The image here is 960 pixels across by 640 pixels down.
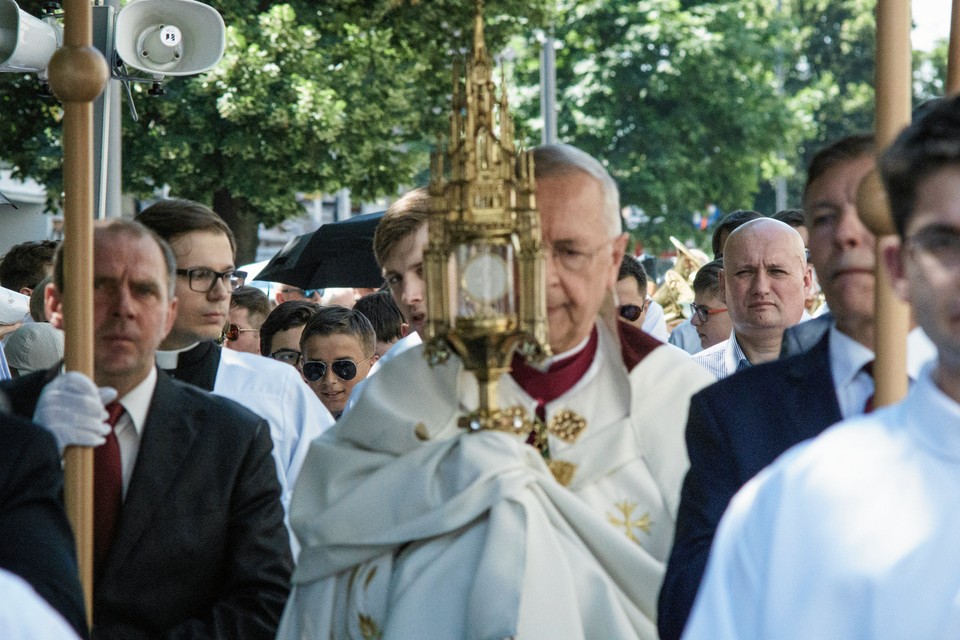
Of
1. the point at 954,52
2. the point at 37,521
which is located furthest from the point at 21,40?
the point at 954,52

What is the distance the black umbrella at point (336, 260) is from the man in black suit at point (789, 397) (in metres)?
7.27

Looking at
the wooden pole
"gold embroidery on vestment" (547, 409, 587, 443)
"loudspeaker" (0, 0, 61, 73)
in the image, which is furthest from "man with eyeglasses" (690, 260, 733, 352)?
the wooden pole

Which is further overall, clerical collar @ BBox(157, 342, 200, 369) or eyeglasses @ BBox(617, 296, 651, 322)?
eyeglasses @ BBox(617, 296, 651, 322)

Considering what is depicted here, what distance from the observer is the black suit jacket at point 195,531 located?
3.89 metres

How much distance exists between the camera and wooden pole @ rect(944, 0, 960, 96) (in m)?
3.27

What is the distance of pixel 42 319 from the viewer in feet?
23.8

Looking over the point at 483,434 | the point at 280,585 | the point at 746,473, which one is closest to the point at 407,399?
the point at 483,434

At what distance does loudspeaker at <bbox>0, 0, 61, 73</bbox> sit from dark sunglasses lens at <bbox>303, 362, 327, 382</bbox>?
1669 mm

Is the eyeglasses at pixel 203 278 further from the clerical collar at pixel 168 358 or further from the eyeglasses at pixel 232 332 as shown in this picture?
the eyeglasses at pixel 232 332

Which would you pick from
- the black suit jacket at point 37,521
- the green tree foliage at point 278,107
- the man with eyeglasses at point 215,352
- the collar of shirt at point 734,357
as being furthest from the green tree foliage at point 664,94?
the black suit jacket at point 37,521

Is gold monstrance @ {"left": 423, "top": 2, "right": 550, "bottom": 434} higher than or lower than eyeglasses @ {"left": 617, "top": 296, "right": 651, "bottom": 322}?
higher

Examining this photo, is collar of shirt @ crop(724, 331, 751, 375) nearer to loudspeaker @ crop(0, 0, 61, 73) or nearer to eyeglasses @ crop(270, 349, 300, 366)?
eyeglasses @ crop(270, 349, 300, 366)

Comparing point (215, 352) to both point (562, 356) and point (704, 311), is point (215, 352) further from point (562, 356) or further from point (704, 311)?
point (704, 311)

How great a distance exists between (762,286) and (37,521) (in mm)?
3875
